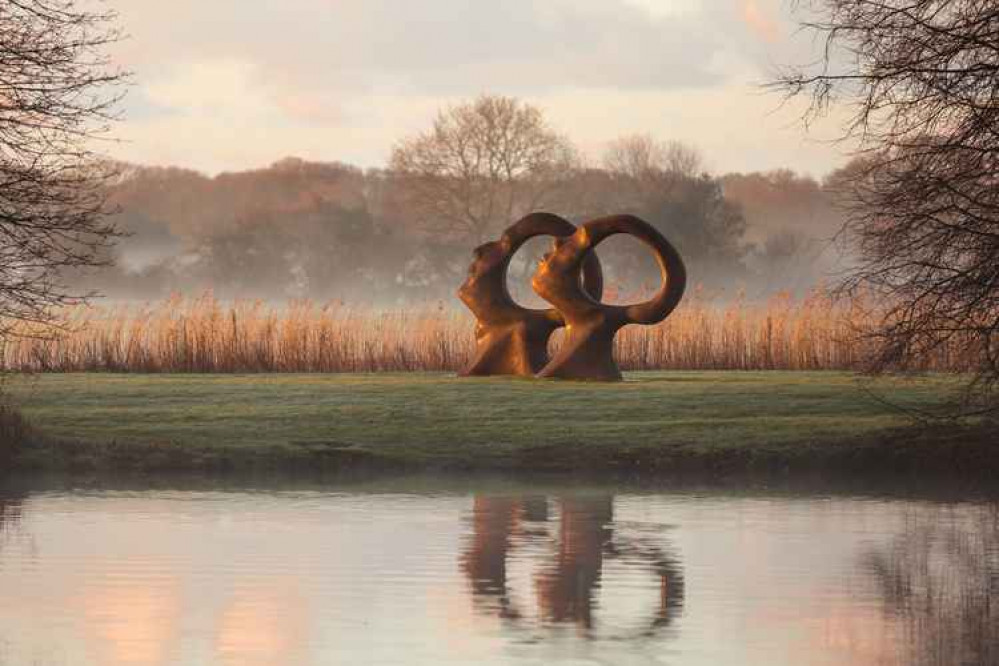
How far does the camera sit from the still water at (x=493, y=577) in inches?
361

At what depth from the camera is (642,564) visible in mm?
12305

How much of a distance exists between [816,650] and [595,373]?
18.6m

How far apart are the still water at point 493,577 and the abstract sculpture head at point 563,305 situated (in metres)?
10.6

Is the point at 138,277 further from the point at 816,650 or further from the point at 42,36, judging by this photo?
the point at 816,650

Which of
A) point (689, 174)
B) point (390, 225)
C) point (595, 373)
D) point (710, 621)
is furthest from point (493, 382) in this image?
point (390, 225)

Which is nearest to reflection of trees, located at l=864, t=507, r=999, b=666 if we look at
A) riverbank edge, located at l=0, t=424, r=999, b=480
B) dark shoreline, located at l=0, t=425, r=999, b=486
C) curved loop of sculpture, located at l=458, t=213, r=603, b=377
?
dark shoreline, located at l=0, t=425, r=999, b=486

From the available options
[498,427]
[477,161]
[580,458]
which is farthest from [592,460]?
[477,161]

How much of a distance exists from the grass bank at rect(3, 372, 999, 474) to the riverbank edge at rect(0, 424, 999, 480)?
0.02 metres

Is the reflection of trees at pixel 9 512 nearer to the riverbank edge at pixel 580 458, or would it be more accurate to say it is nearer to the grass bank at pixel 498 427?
the riverbank edge at pixel 580 458

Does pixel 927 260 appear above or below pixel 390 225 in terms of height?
below

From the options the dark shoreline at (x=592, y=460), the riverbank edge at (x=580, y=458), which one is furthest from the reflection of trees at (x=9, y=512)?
the riverbank edge at (x=580, y=458)

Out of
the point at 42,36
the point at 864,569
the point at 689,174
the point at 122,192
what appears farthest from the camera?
the point at 122,192

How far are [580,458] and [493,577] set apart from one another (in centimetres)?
769

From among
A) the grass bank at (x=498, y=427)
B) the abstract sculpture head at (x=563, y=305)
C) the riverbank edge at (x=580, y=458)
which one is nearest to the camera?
the riverbank edge at (x=580, y=458)
